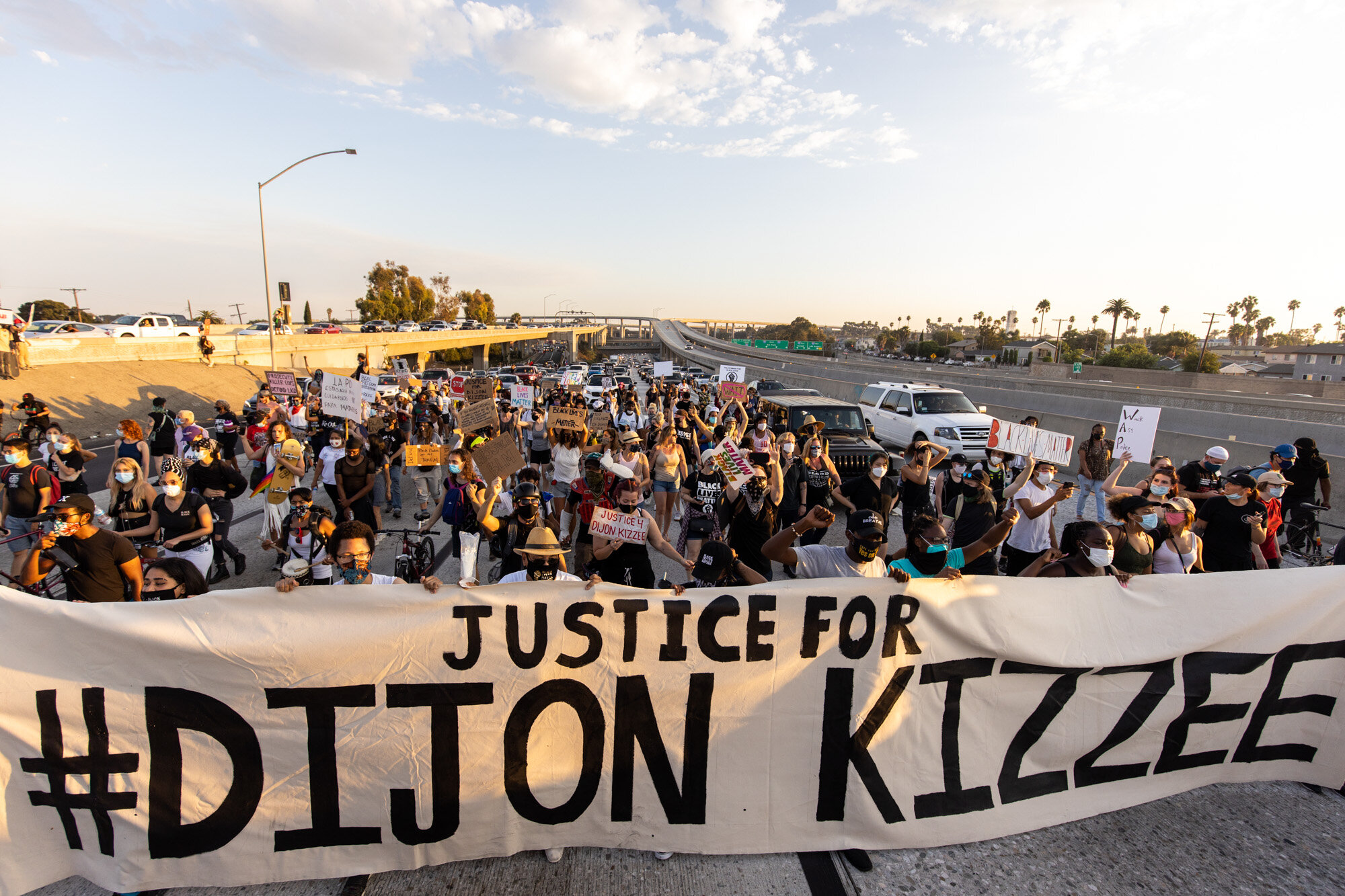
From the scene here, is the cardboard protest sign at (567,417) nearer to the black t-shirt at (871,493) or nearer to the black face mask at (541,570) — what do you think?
the black t-shirt at (871,493)

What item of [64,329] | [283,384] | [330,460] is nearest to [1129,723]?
[330,460]

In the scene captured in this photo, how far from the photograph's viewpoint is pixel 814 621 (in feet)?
11.0

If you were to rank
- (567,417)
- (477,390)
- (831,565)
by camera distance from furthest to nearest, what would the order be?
1. (477,390)
2. (567,417)
3. (831,565)

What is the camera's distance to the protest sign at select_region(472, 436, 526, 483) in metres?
6.10

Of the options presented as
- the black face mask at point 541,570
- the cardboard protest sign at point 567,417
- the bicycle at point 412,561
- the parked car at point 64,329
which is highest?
the parked car at point 64,329

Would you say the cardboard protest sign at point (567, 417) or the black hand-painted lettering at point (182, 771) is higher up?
the cardboard protest sign at point (567, 417)

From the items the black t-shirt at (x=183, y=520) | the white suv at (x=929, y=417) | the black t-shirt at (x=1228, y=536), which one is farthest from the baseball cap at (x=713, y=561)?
the white suv at (x=929, y=417)

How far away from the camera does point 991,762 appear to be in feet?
11.1

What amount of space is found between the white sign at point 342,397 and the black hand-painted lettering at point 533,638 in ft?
27.2

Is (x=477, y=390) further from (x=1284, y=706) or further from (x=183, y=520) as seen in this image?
(x=1284, y=706)

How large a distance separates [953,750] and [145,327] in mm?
44332

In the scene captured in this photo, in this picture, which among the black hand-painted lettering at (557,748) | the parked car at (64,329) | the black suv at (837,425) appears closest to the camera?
the black hand-painted lettering at (557,748)

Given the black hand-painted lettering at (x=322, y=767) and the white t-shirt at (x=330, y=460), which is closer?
the black hand-painted lettering at (x=322, y=767)

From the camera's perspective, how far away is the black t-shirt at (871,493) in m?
6.46
